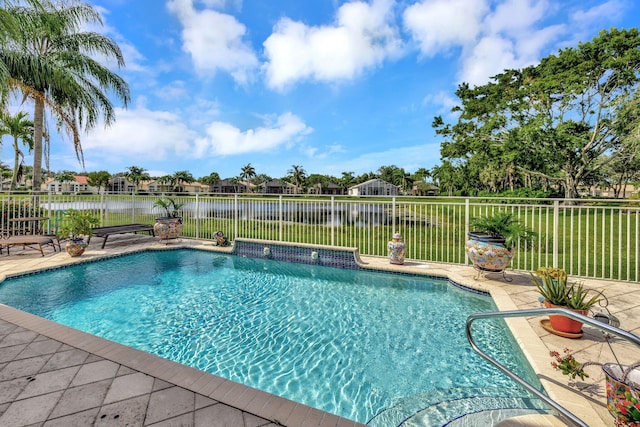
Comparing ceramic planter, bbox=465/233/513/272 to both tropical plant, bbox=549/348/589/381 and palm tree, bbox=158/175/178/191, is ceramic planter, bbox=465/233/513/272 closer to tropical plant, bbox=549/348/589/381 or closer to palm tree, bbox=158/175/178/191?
tropical plant, bbox=549/348/589/381

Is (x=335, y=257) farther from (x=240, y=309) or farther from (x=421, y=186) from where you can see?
(x=421, y=186)

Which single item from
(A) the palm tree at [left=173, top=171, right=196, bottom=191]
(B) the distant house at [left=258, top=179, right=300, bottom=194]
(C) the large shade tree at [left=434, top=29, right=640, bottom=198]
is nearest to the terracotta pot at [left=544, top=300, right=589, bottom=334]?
(C) the large shade tree at [left=434, top=29, right=640, bottom=198]

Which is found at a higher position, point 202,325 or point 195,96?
point 195,96

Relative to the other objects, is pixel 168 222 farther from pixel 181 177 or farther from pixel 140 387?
pixel 181 177

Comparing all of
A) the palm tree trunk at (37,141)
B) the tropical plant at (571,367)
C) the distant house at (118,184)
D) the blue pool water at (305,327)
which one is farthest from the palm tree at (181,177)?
the tropical plant at (571,367)

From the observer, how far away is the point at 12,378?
2.16m

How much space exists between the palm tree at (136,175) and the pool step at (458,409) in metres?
72.2

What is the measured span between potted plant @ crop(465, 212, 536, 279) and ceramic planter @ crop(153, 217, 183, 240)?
7.67 meters

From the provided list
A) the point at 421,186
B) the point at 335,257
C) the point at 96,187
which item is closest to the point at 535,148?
the point at 335,257

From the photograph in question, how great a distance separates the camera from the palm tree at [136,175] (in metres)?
62.5

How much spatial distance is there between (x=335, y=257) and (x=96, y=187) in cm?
6877

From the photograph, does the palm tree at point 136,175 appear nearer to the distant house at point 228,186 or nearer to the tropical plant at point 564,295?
the distant house at point 228,186

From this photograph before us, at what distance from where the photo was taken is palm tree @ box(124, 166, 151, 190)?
62.5 metres

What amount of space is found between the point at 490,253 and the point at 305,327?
334cm
